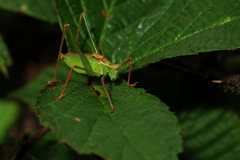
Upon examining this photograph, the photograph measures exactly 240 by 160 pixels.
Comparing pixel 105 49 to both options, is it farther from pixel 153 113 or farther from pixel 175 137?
pixel 175 137

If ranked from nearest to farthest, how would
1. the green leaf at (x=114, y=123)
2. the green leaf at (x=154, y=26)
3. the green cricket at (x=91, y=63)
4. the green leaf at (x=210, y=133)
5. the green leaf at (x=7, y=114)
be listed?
the green leaf at (x=114, y=123)
the green leaf at (x=154, y=26)
the green cricket at (x=91, y=63)
the green leaf at (x=210, y=133)
the green leaf at (x=7, y=114)

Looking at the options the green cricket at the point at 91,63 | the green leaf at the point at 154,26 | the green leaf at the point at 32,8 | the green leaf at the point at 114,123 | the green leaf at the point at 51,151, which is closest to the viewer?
the green leaf at the point at 114,123

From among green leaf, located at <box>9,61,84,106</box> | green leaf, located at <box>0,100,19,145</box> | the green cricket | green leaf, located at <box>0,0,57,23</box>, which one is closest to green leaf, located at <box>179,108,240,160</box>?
the green cricket

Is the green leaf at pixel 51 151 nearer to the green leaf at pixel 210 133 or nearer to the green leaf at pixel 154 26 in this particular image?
the green leaf at pixel 154 26

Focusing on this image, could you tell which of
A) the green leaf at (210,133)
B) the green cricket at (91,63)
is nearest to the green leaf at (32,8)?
the green cricket at (91,63)

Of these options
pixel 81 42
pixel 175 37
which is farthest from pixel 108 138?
pixel 81 42

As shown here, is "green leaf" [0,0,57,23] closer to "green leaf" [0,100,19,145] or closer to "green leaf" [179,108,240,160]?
"green leaf" [0,100,19,145]
